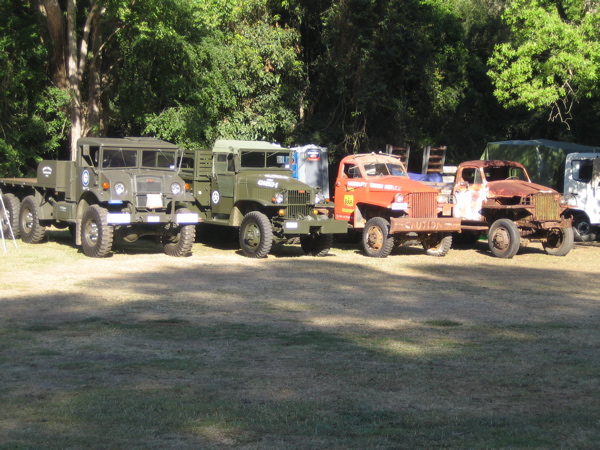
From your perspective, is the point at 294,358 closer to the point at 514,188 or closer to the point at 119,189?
the point at 119,189

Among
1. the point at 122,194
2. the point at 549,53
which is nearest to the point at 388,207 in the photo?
the point at 122,194

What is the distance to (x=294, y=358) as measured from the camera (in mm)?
7719

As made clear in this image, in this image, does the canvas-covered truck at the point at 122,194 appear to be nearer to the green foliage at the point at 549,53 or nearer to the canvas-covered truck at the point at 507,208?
the canvas-covered truck at the point at 507,208

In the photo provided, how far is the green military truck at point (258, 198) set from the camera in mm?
15875

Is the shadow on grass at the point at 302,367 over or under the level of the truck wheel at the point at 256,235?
under

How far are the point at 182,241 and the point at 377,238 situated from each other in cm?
398

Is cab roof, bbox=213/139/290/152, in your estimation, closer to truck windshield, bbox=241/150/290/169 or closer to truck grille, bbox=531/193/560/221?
truck windshield, bbox=241/150/290/169

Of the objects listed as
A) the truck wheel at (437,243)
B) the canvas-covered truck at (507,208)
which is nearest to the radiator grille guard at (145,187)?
the truck wheel at (437,243)

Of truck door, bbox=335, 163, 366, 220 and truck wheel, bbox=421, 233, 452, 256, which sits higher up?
truck door, bbox=335, 163, 366, 220

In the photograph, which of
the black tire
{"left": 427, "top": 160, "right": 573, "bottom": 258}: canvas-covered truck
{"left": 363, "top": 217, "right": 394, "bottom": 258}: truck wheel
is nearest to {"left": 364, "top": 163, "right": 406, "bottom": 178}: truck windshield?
{"left": 363, "top": 217, "right": 394, "bottom": 258}: truck wheel

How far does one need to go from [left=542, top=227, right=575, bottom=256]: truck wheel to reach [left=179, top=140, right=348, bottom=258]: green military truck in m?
4.93

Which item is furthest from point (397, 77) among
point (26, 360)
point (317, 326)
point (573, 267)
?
point (26, 360)

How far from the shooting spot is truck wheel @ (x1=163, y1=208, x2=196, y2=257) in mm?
15916

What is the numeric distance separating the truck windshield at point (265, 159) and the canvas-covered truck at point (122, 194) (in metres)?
1.42
